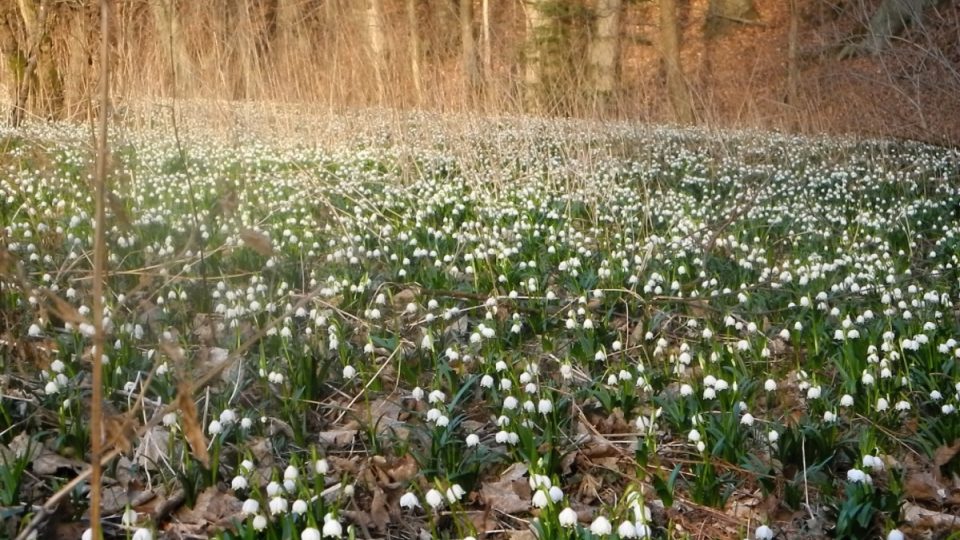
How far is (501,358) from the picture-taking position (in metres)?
3.50

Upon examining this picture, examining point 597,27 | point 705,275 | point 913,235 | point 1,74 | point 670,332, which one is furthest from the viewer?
point 597,27

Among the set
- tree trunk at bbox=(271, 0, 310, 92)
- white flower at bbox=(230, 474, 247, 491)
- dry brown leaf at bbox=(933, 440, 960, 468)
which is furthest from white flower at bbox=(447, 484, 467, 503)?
tree trunk at bbox=(271, 0, 310, 92)

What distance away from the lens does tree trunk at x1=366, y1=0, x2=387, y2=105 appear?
8.35m

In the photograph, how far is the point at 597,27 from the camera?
61.1 feet

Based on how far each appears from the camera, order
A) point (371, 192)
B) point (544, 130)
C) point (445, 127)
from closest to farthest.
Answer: point (371, 192) < point (445, 127) < point (544, 130)

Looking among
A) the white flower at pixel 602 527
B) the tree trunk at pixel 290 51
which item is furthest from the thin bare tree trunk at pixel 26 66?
the white flower at pixel 602 527

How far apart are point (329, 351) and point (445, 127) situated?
510 centimetres

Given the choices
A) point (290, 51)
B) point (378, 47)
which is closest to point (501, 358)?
point (378, 47)

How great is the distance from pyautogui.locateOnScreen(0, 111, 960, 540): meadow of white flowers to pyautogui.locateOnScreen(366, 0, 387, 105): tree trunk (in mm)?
1830

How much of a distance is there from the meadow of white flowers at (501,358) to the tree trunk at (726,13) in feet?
62.2

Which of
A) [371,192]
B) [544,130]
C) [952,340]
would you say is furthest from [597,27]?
[952,340]

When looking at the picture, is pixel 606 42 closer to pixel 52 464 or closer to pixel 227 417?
pixel 227 417

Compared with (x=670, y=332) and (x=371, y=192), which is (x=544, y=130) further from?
(x=670, y=332)

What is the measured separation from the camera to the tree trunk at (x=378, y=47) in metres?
8.35
